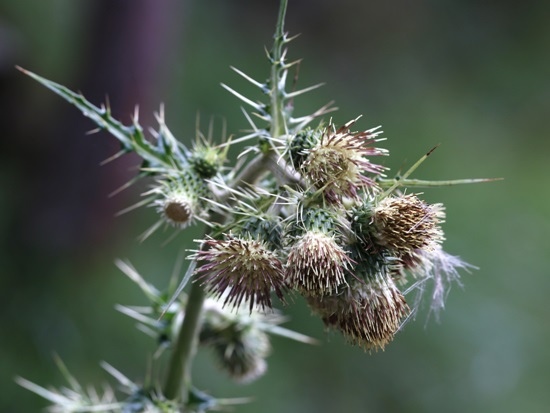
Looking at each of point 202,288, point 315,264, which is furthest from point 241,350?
point 315,264

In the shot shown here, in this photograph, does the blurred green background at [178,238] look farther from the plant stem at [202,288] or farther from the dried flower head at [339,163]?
the dried flower head at [339,163]

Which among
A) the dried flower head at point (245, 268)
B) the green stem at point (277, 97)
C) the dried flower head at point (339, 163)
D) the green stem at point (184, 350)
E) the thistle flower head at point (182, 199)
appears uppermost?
the green stem at point (277, 97)

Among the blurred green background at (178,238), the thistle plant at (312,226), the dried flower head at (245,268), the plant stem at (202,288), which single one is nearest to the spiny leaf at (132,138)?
the thistle plant at (312,226)

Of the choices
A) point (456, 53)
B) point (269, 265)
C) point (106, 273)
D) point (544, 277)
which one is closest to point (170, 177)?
point (269, 265)

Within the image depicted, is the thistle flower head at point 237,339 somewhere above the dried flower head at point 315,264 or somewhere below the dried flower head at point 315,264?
below

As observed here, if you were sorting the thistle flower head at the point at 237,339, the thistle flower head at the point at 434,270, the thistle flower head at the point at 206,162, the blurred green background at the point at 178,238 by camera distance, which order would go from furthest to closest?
the blurred green background at the point at 178,238, the thistle flower head at the point at 237,339, the thistle flower head at the point at 206,162, the thistle flower head at the point at 434,270

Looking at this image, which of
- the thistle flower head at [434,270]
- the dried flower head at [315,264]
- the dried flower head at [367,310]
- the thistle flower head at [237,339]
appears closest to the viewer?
the dried flower head at [315,264]

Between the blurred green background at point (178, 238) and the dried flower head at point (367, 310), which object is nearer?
the dried flower head at point (367, 310)
